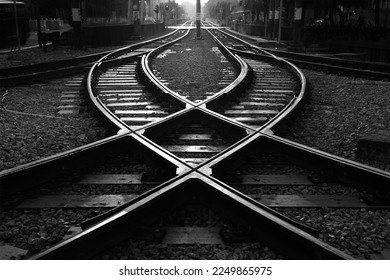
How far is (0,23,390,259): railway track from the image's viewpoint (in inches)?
86.7

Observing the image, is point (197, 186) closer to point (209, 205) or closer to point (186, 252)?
point (209, 205)

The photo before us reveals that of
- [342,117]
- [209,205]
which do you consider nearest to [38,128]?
[209,205]

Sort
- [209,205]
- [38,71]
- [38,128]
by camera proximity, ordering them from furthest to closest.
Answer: [38,71] < [38,128] < [209,205]

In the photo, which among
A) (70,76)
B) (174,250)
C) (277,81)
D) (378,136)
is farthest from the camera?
(70,76)

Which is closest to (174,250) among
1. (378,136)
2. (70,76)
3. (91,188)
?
(91,188)

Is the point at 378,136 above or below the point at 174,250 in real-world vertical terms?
above

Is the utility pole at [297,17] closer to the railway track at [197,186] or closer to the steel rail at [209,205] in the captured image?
the railway track at [197,186]

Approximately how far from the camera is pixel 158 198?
8.22 feet

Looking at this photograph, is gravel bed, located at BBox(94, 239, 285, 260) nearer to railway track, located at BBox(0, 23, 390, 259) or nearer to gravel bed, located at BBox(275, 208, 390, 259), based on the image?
railway track, located at BBox(0, 23, 390, 259)

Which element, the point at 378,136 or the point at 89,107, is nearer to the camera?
the point at 378,136

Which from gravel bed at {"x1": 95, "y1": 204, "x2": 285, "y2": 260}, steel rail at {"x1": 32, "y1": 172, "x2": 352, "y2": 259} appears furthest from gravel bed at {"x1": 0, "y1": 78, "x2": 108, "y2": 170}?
gravel bed at {"x1": 95, "y1": 204, "x2": 285, "y2": 260}

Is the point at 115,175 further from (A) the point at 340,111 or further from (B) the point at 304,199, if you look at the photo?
(A) the point at 340,111

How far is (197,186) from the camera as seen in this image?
9.02 ft

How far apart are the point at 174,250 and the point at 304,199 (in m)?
1.13
